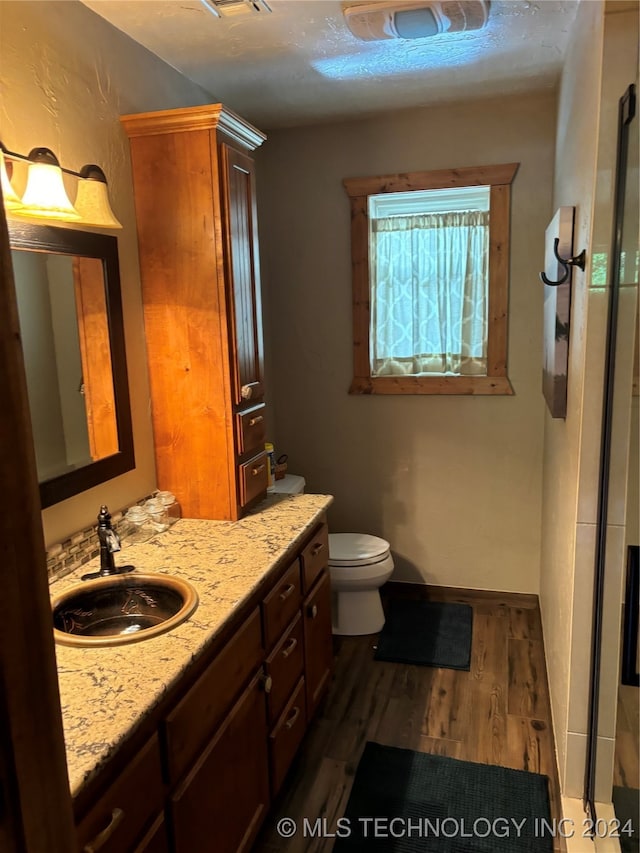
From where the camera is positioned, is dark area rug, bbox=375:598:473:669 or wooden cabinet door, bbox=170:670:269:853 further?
dark area rug, bbox=375:598:473:669

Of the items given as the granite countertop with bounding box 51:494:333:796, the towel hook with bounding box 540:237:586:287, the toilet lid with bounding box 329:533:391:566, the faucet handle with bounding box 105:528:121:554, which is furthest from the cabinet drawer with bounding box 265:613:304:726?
the towel hook with bounding box 540:237:586:287

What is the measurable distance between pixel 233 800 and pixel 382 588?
6.55 feet

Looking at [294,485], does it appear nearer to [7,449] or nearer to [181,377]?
[181,377]

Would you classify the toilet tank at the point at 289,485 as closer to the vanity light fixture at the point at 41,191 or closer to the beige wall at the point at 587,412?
the beige wall at the point at 587,412

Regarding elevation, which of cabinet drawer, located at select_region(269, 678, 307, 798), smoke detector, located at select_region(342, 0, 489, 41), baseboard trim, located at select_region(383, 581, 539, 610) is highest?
smoke detector, located at select_region(342, 0, 489, 41)

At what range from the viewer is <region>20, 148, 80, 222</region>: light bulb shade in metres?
1.62

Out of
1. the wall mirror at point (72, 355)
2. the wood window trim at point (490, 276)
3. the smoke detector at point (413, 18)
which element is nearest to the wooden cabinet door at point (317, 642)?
the wall mirror at point (72, 355)

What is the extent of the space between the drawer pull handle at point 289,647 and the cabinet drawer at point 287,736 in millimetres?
168

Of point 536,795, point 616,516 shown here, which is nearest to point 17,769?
point 616,516

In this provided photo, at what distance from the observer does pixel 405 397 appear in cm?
336

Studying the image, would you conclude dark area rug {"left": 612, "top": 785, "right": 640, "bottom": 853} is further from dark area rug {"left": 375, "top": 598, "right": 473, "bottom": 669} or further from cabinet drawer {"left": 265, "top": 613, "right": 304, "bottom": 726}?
dark area rug {"left": 375, "top": 598, "right": 473, "bottom": 669}

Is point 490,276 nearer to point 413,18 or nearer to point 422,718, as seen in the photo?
point 413,18

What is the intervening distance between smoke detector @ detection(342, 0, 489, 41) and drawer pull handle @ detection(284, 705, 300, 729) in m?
2.30

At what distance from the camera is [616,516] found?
1.70m
